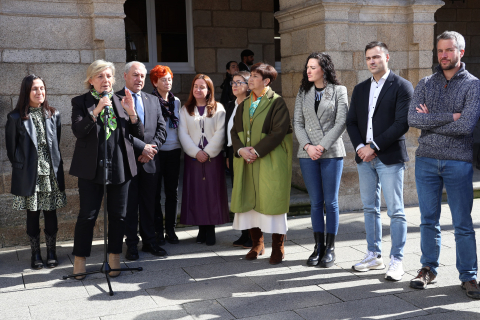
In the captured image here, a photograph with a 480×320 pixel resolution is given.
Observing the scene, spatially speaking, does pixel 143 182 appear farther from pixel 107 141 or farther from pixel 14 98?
pixel 14 98

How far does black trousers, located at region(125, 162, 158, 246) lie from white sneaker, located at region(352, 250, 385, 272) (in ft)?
6.64

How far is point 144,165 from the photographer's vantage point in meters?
5.04

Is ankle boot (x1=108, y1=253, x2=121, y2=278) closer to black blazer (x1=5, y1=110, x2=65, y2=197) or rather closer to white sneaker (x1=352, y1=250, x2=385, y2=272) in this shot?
black blazer (x1=5, y1=110, x2=65, y2=197)

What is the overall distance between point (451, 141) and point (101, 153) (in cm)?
282

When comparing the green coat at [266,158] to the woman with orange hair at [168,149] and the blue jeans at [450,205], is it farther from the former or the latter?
the blue jeans at [450,205]

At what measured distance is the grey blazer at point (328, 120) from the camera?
4707 mm

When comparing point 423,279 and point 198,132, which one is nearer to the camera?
point 423,279

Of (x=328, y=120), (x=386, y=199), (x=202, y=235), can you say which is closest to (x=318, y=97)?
(x=328, y=120)

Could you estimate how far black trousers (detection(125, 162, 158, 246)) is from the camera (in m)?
5.05

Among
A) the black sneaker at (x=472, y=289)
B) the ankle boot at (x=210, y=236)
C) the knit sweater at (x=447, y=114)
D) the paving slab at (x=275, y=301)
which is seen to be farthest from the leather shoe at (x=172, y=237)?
the black sneaker at (x=472, y=289)

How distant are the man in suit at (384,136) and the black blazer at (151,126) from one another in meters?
1.83

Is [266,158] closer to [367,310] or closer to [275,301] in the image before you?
[275,301]

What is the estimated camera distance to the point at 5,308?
13.1 ft

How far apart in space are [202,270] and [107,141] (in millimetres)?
1430
